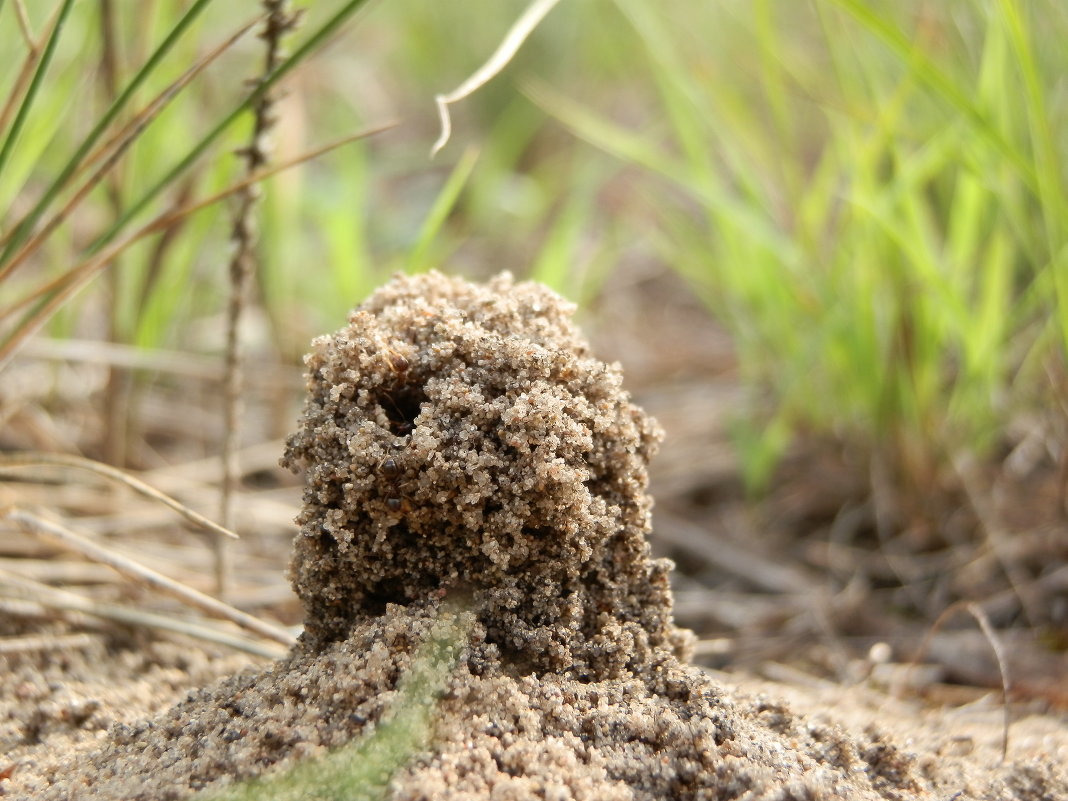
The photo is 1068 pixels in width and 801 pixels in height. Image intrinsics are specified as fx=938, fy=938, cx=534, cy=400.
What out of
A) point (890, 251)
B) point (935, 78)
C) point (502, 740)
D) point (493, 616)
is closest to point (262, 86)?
point (493, 616)

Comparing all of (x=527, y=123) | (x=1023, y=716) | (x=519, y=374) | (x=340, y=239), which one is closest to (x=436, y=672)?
(x=519, y=374)

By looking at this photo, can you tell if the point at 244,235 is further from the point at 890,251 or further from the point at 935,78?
the point at 890,251

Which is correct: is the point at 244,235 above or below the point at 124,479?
above

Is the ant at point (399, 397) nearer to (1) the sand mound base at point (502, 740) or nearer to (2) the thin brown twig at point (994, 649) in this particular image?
(1) the sand mound base at point (502, 740)

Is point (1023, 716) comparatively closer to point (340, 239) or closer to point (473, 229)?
point (340, 239)

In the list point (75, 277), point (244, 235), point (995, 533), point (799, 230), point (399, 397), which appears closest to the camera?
point (399, 397)

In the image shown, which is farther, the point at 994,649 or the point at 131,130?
the point at 131,130

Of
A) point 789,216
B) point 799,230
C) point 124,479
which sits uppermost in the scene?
point 789,216
